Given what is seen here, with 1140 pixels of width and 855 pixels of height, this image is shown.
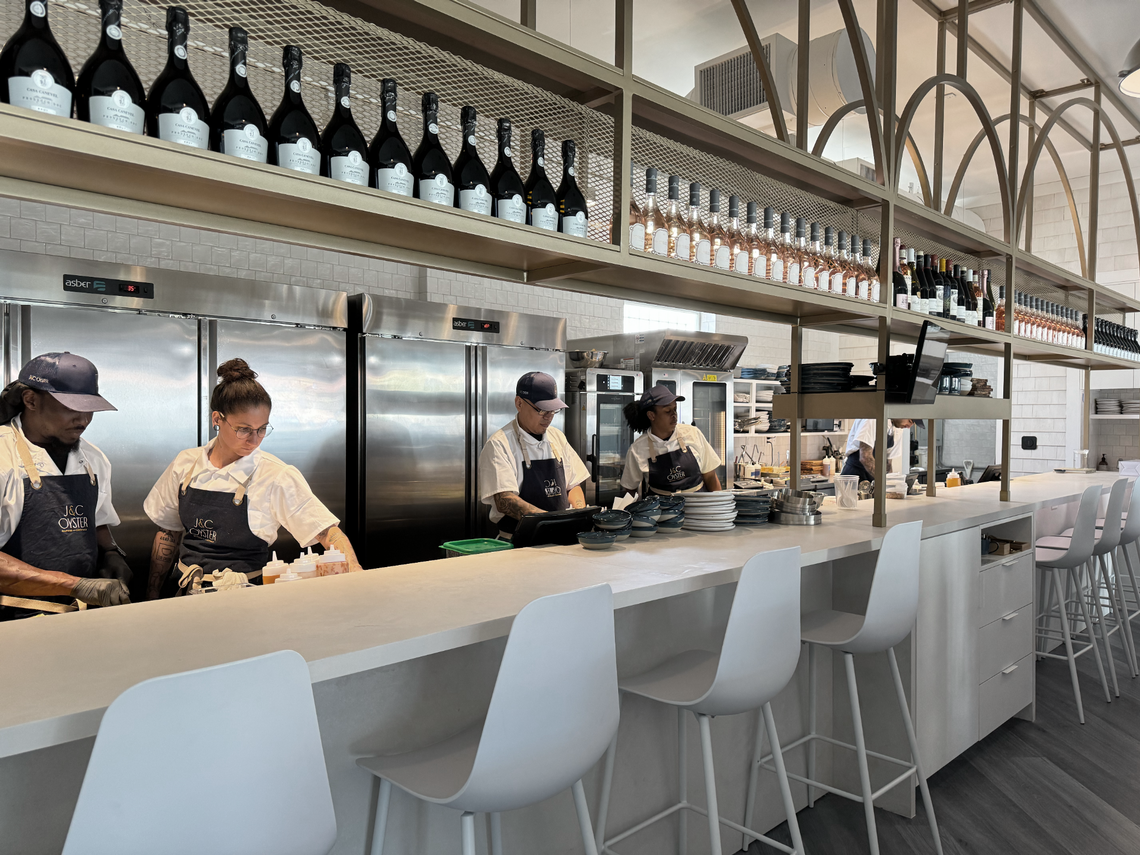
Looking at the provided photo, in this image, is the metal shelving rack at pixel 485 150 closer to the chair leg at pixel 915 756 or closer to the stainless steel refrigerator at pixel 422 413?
the chair leg at pixel 915 756

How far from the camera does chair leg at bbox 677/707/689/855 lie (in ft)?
7.68

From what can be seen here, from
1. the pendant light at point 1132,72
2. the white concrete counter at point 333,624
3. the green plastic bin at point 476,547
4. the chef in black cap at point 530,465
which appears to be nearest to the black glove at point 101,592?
the white concrete counter at point 333,624

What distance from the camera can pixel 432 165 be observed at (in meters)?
1.91

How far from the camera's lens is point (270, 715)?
111 cm

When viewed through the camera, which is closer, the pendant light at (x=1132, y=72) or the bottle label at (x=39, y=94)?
the bottle label at (x=39, y=94)

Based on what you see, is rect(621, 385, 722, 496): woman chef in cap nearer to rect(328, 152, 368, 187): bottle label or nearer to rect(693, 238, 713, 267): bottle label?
rect(693, 238, 713, 267): bottle label

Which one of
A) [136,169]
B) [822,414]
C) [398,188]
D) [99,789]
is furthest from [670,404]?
[99,789]

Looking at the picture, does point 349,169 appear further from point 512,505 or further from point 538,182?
point 512,505

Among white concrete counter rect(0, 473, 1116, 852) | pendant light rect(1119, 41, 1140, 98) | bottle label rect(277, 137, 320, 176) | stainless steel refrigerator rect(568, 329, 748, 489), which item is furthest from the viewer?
stainless steel refrigerator rect(568, 329, 748, 489)

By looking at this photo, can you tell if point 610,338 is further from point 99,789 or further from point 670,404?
point 99,789

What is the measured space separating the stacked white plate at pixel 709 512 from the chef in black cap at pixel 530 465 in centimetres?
120

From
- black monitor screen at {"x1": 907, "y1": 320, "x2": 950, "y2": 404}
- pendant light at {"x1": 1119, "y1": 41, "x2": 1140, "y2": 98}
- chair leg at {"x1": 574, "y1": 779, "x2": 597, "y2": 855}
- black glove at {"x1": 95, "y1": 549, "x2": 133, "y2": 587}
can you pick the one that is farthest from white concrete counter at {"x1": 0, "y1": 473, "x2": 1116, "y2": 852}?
pendant light at {"x1": 1119, "y1": 41, "x2": 1140, "y2": 98}

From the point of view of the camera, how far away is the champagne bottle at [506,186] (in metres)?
1.90

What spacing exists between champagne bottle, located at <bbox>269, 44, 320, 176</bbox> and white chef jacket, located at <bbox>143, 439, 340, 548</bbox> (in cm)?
187
